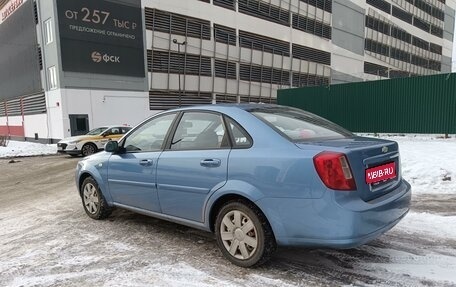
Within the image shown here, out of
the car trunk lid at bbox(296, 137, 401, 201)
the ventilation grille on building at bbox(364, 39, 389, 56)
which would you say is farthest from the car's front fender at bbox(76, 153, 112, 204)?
the ventilation grille on building at bbox(364, 39, 389, 56)

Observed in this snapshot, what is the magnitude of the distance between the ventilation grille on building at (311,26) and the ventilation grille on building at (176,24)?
1187 cm

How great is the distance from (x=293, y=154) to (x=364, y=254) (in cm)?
148

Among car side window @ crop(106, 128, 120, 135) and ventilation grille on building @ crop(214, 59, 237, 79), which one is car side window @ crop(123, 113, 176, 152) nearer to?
car side window @ crop(106, 128, 120, 135)

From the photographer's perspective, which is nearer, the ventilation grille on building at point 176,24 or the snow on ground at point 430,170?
the snow on ground at point 430,170

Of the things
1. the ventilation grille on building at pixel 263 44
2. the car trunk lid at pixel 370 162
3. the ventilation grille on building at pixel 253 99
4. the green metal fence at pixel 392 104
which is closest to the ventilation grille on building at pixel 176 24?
the ventilation grille on building at pixel 263 44

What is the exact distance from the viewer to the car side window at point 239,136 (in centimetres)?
349

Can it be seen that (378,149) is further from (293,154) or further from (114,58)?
(114,58)

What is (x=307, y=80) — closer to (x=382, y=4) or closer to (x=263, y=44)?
(x=263, y=44)

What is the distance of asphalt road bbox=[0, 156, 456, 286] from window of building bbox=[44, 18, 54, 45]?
19844mm

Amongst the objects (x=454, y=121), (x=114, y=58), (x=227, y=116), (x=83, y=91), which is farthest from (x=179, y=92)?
(x=227, y=116)

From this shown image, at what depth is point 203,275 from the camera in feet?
11.2

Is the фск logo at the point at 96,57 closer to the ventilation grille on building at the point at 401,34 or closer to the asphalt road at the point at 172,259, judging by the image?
the asphalt road at the point at 172,259

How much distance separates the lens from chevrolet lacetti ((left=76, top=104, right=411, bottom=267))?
9.88ft

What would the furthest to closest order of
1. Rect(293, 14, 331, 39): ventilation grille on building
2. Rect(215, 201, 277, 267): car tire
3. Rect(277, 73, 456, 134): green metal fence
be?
1. Rect(293, 14, 331, 39): ventilation grille on building
2. Rect(277, 73, 456, 134): green metal fence
3. Rect(215, 201, 277, 267): car tire
